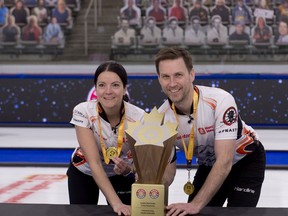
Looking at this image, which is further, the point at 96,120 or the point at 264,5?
the point at 264,5

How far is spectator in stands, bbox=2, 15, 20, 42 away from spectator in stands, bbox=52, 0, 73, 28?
28.2 inches

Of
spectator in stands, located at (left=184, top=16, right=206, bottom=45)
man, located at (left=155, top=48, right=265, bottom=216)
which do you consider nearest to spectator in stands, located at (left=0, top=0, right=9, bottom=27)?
spectator in stands, located at (left=184, top=16, right=206, bottom=45)

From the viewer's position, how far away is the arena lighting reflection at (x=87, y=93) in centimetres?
916

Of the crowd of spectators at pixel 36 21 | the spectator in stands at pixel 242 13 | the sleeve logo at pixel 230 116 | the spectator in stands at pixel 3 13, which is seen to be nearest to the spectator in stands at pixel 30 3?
the crowd of spectators at pixel 36 21

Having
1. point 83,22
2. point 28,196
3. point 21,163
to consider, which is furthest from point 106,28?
point 28,196

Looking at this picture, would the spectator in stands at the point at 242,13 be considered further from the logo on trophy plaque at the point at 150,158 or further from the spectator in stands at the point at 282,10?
the logo on trophy plaque at the point at 150,158

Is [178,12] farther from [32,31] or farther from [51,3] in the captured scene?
[32,31]

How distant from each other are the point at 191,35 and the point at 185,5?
2.26 feet

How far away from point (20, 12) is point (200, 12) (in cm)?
301

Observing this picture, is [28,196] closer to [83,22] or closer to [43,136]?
[43,136]

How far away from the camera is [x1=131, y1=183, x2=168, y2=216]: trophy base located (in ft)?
7.48

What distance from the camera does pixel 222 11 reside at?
33.3 feet

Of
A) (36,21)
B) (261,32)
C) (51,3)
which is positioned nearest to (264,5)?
(261,32)

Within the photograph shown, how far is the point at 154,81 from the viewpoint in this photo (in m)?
9.28
